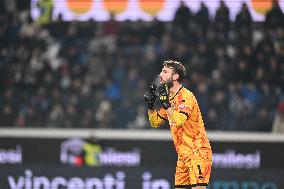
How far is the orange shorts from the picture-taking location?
24.8ft

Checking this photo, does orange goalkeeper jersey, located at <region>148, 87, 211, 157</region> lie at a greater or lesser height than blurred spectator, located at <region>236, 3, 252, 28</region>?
lesser

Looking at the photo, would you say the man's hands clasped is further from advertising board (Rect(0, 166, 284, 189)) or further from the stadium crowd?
the stadium crowd

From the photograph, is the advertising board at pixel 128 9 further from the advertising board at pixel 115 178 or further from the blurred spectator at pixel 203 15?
the advertising board at pixel 115 178

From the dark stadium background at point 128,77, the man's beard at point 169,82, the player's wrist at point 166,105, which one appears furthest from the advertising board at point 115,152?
the player's wrist at point 166,105

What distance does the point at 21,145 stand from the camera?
46.1 ft

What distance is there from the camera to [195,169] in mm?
7566

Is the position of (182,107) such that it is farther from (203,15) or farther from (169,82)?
(203,15)

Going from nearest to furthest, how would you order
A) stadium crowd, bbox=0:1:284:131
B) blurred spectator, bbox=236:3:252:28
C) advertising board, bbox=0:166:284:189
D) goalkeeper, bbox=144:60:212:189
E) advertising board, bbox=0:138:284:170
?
goalkeeper, bbox=144:60:212:189
advertising board, bbox=0:166:284:189
advertising board, bbox=0:138:284:170
stadium crowd, bbox=0:1:284:131
blurred spectator, bbox=236:3:252:28

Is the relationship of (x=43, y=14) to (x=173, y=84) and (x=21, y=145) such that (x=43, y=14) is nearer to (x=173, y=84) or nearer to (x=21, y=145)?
(x=21, y=145)

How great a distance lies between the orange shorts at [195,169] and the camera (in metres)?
7.56

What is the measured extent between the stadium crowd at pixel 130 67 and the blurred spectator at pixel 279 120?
8 cm

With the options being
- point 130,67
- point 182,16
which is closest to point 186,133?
point 130,67

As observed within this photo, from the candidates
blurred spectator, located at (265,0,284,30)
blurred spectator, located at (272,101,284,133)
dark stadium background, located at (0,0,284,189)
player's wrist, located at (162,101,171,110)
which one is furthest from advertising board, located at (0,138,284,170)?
player's wrist, located at (162,101,171,110)

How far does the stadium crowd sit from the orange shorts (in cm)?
668
